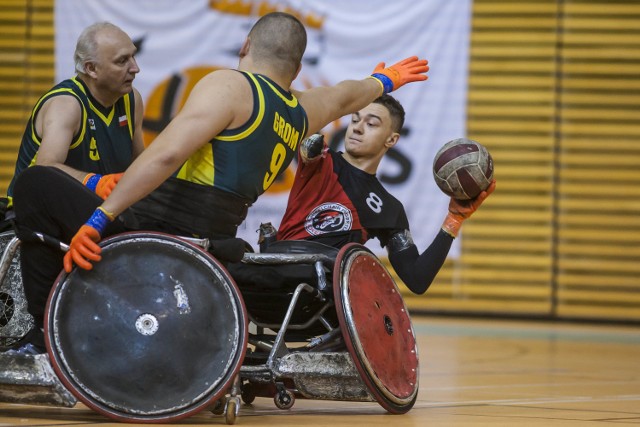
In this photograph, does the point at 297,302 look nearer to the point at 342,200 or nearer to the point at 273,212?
the point at 342,200

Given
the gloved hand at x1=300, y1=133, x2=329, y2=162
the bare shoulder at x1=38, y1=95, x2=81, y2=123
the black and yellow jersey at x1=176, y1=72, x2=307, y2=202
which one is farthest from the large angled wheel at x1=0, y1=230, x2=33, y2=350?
the gloved hand at x1=300, y1=133, x2=329, y2=162

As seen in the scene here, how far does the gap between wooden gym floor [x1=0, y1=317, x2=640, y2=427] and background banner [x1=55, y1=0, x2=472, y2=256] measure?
2.22 meters

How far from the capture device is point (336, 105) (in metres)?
5.09

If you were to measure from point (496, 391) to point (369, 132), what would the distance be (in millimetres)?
1542

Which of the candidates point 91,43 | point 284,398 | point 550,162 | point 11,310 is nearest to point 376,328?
point 284,398

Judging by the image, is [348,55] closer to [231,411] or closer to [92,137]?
[92,137]

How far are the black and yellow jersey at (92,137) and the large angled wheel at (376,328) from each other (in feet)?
4.39

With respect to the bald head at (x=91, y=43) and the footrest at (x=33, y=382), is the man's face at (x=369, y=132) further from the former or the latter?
the footrest at (x=33, y=382)

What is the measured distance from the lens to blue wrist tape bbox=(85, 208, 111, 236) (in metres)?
4.23

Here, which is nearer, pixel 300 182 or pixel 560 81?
pixel 300 182

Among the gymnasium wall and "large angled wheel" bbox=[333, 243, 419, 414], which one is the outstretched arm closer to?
"large angled wheel" bbox=[333, 243, 419, 414]

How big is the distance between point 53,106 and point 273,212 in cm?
733

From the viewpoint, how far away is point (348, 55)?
12.6 meters

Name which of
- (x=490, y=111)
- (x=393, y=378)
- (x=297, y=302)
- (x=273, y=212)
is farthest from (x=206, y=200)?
(x=490, y=111)
